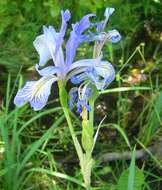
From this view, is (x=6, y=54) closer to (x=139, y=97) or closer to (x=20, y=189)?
(x=139, y=97)

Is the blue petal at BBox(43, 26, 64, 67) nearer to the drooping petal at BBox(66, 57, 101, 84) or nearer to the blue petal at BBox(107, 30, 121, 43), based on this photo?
the drooping petal at BBox(66, 57, 101, 84)

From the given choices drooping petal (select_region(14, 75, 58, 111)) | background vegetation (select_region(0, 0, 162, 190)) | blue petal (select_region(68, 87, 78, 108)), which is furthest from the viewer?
background vegetation (select_region(0, 0, 162, 190))

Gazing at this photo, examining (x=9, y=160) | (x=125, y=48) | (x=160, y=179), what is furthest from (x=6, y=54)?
(x=160, y=179)

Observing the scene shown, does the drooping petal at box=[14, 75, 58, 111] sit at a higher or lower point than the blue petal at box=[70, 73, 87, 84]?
lower

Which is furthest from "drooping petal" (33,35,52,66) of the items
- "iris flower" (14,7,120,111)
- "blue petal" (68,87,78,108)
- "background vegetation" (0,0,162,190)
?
"background vegetation" (0,0,162,190)

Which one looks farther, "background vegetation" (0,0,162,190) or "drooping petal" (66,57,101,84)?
"background vegetation" (0,0,162,190)
